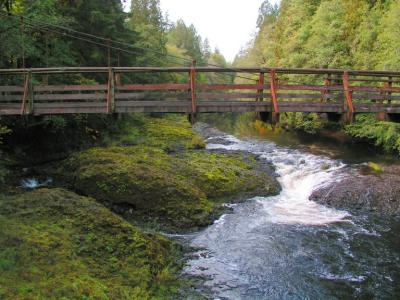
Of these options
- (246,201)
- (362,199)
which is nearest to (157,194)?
(246,201)

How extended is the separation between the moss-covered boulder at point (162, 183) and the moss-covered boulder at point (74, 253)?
6.83ft

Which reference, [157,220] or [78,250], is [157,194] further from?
[78,250]

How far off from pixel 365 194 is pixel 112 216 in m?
9.08

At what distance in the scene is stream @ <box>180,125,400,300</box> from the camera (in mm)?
8406

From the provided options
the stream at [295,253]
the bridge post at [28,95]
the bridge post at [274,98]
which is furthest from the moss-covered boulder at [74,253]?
the bridge post at [274,98]

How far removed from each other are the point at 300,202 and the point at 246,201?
2.01 metres

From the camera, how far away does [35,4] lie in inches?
593

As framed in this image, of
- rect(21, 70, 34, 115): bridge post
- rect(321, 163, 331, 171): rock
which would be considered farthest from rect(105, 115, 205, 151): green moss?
rect(321, 163, 331, 171): rock

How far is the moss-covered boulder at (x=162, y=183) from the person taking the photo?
11703mm

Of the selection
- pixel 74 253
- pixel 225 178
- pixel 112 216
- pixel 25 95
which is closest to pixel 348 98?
pixel 225 178

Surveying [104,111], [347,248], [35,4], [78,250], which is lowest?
[347,248]

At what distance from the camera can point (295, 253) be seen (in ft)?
32.9

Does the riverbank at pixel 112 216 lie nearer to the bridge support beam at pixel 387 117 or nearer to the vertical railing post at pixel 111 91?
the vertical railing post at pixel 111 91

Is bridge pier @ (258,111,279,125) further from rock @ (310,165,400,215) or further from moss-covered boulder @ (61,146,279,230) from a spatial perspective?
rock @ (310,165,400,215)
